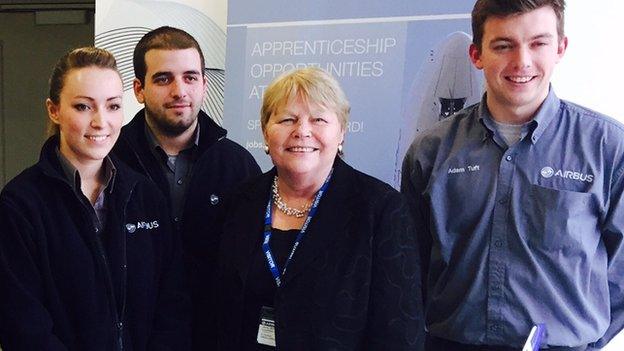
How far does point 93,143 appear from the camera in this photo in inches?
71.1

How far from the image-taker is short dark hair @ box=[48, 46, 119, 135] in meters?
1.83

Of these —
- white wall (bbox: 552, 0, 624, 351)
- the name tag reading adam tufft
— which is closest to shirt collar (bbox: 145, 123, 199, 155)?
the name tag reading adam tufft

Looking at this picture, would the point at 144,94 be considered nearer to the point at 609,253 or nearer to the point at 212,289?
the point at 212,289

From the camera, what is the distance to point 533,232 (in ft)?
6.14

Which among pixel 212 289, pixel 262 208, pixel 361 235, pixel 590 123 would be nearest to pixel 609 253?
pixel 590 123

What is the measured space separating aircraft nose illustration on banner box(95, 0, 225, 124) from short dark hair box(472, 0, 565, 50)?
161cm

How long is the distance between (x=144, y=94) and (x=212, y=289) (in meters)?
0.76

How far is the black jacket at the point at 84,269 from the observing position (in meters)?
1.65

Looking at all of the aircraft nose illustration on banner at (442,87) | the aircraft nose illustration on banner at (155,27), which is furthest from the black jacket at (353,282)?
the aircraft nose illustration on banner at (155,27)

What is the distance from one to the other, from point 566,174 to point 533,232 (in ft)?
0.65

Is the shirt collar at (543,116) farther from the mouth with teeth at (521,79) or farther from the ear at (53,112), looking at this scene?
the ear at (53,112)

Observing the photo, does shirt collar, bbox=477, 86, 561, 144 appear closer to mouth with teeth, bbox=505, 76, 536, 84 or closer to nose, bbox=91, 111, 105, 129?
mouth with teeth, bbox=505, 76, 536, 84

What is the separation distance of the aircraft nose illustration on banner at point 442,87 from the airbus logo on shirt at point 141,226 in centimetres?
120

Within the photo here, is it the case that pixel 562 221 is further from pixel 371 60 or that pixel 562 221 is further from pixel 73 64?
pixel 73 64
